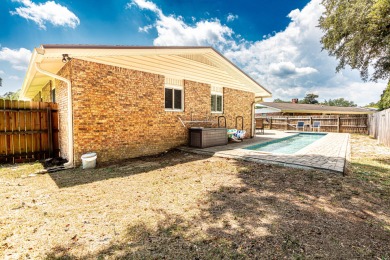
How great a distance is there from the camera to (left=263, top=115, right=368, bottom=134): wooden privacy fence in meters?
18.5

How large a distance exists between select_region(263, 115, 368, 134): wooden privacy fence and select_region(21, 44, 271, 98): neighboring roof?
491 inches

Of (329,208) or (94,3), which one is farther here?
(94,3)

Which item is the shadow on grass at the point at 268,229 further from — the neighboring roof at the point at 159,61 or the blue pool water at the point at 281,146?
the neighboring roof at the point at 159,61

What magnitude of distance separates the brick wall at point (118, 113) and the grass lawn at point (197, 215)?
1460 mm

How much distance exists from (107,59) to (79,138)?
2.76 meters

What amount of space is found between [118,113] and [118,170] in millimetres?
2094

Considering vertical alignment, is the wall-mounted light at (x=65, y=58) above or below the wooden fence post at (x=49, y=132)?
above

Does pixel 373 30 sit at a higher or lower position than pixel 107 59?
higher

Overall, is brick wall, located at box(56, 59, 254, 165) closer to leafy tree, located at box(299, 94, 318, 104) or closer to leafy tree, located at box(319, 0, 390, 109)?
leafy tree, located at box(319, 0, 390, 109)

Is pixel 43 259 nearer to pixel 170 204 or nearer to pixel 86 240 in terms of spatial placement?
pixel 86 240

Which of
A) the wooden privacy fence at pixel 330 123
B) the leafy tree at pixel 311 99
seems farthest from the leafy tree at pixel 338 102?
the wooden privacy fence at pixel 330 123

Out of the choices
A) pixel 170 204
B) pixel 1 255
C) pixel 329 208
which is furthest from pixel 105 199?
pixel 329 208

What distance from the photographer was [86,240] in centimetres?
225

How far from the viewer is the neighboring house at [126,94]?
5.66 metres
